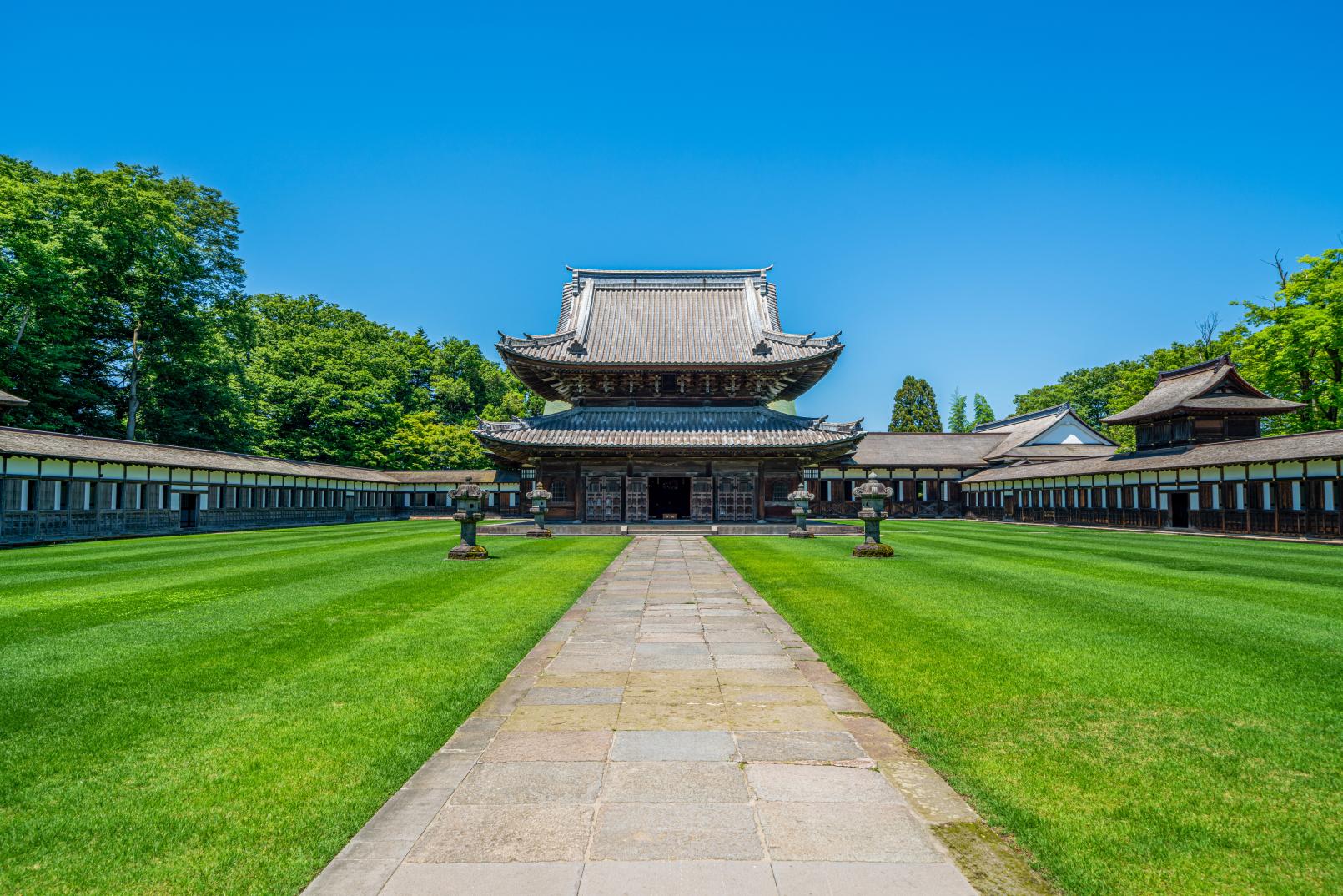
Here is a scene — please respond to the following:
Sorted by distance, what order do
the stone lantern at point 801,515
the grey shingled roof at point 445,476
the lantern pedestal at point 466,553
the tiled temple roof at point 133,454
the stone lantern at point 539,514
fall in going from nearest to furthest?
the lantern pedestal at point 466,553, the tiled temple roof at point 133,454, the stone lantern at point 801,515, the stone lantern at point 539,514, the grey shingled roof at point 445,476

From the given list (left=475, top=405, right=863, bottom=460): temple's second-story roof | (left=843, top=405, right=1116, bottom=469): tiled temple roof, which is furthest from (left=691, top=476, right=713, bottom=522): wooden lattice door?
(left=843, top=405, right=1116, bottom=469): tiled temple roof

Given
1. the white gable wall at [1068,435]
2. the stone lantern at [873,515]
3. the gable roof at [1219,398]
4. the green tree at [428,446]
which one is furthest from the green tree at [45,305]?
the white gable wall at [1068,435]

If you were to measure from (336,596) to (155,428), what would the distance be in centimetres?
3922

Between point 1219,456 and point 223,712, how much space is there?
3496 cm

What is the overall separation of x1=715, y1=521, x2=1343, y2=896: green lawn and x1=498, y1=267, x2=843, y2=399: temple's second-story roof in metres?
20.2

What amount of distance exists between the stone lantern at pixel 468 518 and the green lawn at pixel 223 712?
430 centimetres

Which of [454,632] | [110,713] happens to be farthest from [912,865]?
[454,632]

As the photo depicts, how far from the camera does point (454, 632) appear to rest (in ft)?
27.9

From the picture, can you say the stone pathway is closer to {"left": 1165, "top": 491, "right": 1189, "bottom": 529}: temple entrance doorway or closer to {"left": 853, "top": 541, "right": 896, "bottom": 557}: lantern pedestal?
{"left": 853, "top": 541, "right": 896, "bottom": 557}: lantern pedestal

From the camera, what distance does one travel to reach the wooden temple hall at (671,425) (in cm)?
3083

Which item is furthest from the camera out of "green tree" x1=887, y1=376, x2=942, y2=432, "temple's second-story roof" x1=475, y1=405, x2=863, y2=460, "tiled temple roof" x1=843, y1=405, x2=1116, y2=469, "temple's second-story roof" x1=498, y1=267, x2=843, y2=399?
"green tree" x1=887, y1=376, x2=942, y2=432

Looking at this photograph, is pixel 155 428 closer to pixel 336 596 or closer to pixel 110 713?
pixel 336 596

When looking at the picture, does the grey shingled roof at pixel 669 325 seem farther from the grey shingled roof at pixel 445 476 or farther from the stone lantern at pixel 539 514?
the grey shingled roof at pixel 445 476

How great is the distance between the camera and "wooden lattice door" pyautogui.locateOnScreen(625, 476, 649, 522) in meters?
32.2
